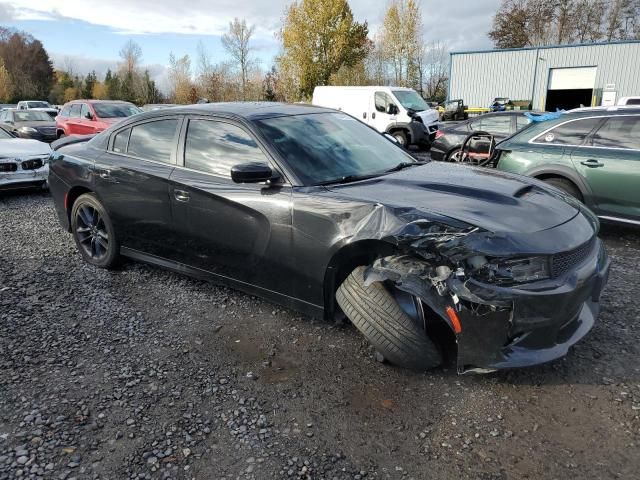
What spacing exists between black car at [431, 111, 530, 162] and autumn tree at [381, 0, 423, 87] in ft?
111

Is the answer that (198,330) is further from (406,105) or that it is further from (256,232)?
(406,105)

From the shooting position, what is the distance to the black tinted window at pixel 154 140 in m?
4.04

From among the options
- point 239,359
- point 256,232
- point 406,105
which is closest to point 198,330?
point 239,359

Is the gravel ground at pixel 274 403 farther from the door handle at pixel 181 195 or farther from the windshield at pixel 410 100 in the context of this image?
the windshield at pixel 410 100

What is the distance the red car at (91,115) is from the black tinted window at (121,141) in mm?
9871

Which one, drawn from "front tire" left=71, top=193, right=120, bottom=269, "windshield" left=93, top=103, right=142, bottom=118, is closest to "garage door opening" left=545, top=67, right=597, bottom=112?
"windshield" left=93, top=103, right=142, bottom=118

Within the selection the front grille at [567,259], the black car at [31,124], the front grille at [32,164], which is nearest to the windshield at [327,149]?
the front grille at [567,259]

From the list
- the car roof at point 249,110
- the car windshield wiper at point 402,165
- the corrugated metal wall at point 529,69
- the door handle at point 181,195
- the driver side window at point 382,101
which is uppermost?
the corrugated metal wall at point 529,69

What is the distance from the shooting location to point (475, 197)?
296cm

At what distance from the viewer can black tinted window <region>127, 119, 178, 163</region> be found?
4.04m

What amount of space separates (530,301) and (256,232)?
1808 millimetres

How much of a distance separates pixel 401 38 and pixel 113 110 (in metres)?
32.2

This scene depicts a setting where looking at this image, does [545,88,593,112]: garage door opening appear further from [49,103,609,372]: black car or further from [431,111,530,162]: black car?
[49,103,609,372]: black car

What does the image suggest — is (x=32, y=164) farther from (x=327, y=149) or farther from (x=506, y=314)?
(x=506, y=314)
